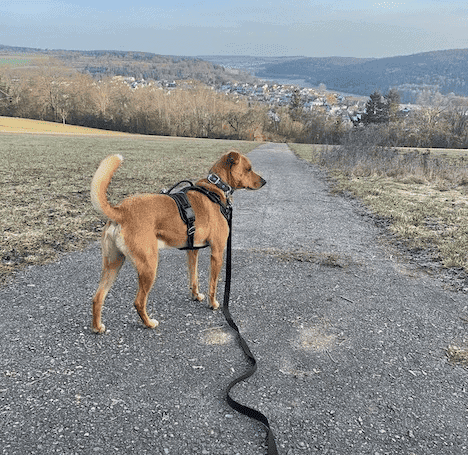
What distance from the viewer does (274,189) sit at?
40.0ft

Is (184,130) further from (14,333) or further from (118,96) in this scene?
(14,333)

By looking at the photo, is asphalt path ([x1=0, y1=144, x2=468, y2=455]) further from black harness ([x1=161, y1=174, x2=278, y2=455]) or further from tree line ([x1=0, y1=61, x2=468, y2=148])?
tree line ([x1=0, y1=61, x2=468, y2=148])

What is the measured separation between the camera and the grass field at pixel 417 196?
637 cm

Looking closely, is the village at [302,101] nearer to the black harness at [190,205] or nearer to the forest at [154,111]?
the forest at [154,111]

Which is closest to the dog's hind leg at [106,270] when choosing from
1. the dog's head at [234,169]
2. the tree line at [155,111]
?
the dog's head at [234,169]

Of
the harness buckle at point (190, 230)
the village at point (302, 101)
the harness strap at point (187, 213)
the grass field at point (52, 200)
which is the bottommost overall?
the grass field at point (52, 200)

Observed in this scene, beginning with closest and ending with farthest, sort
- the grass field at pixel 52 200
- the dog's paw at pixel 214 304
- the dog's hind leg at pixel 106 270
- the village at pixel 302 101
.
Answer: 1. the dog's hind leg at pixel 106 270
2. the dog's paw at pixel 214 304
3. the grass field at pixel 52 200
4. the village at pixel 302 101

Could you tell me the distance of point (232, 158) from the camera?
3836 mm

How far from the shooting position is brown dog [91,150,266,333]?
3.02 metres

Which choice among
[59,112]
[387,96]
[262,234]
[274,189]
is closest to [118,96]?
[59,112]

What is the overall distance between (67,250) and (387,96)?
82475 millimetres

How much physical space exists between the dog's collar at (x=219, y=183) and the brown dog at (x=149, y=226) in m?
0.01

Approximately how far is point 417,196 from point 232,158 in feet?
28.1

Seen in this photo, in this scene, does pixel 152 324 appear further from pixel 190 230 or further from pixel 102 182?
pixel 102 182
